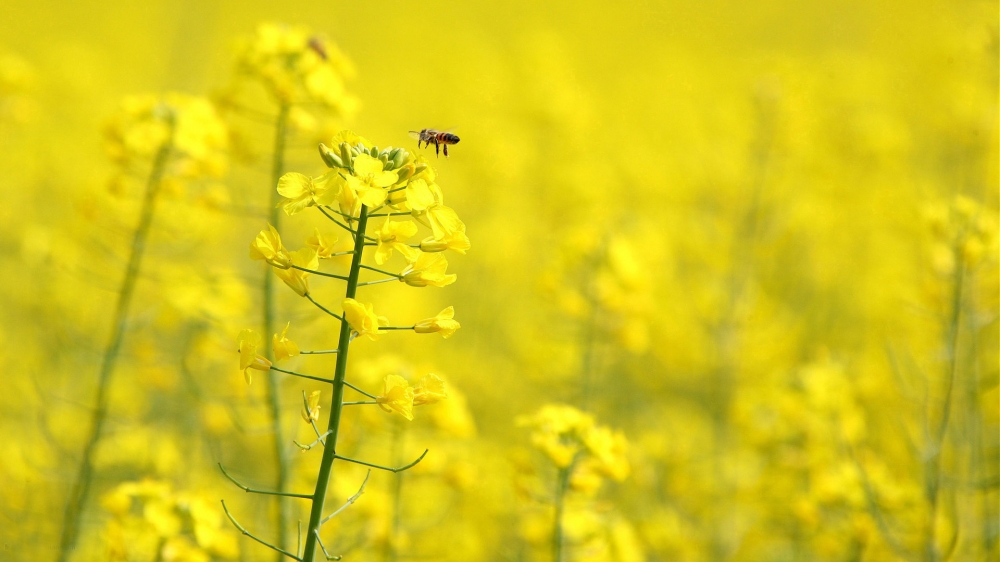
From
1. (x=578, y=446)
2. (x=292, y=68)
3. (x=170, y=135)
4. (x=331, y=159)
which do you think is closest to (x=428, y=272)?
(x=331, y=159)

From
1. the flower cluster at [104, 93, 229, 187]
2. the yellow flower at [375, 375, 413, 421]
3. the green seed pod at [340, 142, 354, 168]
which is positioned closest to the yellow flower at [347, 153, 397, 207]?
the green seed pod at [340, 142, 354, 168]

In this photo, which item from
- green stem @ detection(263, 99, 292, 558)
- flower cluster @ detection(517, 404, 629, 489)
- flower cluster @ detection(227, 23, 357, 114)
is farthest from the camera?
flower cluster @ detection(227, 23, 357, 114)

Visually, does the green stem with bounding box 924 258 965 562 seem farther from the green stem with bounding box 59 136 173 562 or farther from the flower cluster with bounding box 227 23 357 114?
the green stem with bounding box 59 136 173 562

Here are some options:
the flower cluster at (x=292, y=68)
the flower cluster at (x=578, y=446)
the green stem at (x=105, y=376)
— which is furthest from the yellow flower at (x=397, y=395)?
the green stem at (x=105, y=376)

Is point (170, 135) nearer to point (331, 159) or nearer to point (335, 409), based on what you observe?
point (331, 159)

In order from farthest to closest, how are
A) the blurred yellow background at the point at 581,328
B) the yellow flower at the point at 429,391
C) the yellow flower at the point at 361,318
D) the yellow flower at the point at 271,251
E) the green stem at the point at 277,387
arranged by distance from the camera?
1. the blurred yellow background at the point at 581,328
2. the green stem at the point at 277,387
3. the yellow flower at the point at 429,391
4. the yellow flower at the point at 271,251
5. the yellow flower at the point at 361,318

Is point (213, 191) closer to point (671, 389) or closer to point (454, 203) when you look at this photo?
point (671, 389)

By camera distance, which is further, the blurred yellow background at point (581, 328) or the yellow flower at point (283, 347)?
the blurred yellow background at point (581, 328)

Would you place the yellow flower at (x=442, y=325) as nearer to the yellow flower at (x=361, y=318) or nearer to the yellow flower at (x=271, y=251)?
the yellow flower at (x=361, y=318)
